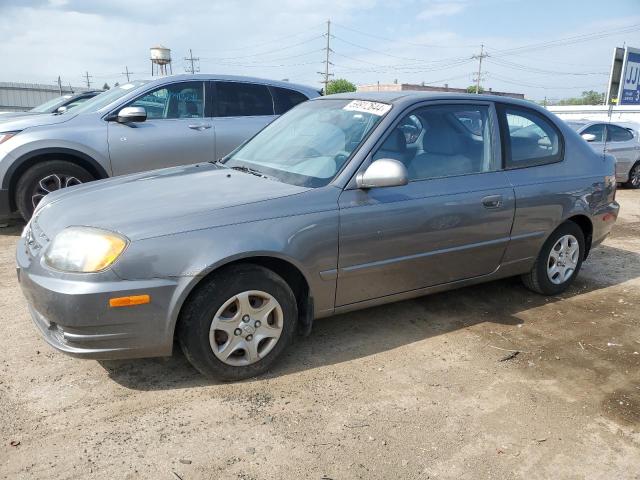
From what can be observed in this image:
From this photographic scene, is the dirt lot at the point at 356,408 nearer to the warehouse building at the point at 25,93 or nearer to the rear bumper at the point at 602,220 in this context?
the rear bumper at the point at 602,220

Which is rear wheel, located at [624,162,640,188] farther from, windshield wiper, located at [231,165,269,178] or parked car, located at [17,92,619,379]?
windshield wiper, located at [231,165,269,178]

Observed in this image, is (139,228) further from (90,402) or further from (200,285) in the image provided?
(90,402)

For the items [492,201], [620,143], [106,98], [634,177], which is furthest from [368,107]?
[634,177]

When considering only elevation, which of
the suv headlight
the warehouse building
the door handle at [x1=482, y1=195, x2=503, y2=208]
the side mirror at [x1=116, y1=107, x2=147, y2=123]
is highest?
the warehouse building

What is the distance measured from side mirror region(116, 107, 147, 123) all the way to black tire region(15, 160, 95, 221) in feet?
2.50

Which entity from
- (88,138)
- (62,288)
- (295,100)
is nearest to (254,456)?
(62,288)

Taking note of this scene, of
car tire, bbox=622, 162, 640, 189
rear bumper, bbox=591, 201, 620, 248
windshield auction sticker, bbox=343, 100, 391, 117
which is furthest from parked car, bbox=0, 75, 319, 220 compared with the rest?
car tire, bbox=622, 162, 640, 189

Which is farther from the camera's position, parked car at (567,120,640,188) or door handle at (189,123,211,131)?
parked car at (567,120,640,188)

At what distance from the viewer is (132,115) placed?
568cm

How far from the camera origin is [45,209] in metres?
3.23

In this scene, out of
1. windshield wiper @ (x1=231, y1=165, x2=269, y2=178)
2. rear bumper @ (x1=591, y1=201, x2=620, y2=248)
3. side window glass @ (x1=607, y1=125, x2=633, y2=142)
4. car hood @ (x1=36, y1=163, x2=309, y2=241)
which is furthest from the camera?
side window glass @ (x1=607, y1=125, x2=633, y2=142)

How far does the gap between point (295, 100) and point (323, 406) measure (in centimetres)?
507

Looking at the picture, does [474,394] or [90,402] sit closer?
[90,402]

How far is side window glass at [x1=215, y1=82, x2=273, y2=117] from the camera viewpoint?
257 inches
